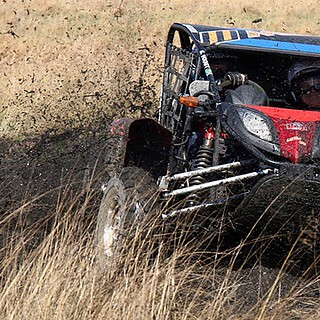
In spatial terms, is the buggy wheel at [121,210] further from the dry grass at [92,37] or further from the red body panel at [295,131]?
the dry grass at [92,37]

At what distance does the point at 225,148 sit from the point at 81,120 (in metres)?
6.78

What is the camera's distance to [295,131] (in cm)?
489

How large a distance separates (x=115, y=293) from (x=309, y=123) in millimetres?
1759

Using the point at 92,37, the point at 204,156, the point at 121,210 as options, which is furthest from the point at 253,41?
the point at 92,37

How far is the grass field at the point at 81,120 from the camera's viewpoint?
12.5 feet

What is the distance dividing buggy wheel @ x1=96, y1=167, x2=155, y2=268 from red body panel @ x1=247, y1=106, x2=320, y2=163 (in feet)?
2.79

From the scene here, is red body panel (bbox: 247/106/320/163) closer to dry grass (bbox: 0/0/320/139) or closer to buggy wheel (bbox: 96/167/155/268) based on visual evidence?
buggy wheel (bbox: 96/167/155/268)

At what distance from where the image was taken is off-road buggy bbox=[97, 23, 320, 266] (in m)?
4.61

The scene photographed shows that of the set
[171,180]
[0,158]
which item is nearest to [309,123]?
[171,180]

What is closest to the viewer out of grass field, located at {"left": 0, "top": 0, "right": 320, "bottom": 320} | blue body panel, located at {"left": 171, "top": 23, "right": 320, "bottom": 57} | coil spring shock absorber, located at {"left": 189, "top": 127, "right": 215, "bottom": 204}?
grass field, located at {"left": 0, "top": 0, "right": 320, "bottom": 320}

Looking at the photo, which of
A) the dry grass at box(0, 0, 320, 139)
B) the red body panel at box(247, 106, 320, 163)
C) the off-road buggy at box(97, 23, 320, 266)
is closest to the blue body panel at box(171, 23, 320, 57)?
the off-road buggy at box(97, 23, 320, 266)

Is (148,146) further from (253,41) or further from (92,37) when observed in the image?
(92,37)

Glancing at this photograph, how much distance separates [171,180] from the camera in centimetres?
514

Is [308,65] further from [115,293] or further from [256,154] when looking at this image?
[115,293]
